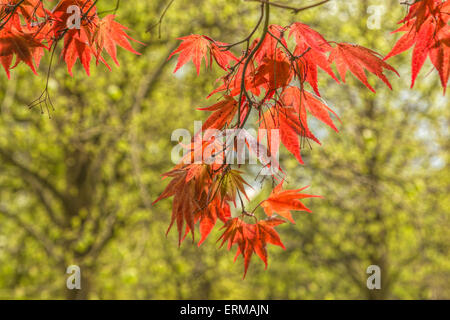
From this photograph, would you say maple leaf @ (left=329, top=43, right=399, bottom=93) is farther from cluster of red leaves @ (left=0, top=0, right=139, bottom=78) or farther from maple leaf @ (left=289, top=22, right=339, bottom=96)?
cluster of red leaves @ (left=0, top=0, right=139, bottom=78)

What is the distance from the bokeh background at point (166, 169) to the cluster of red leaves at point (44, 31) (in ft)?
6.64

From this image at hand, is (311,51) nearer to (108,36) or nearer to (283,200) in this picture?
(283,200)

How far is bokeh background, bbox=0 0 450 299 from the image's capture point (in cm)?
400

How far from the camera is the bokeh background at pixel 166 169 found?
4.00 metres

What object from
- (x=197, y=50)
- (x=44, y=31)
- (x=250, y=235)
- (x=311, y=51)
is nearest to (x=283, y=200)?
(x=250, y=235)

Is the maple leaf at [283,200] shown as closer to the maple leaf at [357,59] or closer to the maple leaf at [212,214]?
the maple leaf at [212,214]

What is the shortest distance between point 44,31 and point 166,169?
3485mm

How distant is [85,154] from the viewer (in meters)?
4.24

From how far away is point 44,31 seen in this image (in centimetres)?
114

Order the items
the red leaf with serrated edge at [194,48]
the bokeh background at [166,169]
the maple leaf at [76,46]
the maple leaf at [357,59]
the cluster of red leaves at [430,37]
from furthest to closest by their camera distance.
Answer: the bokeh background at [166,169] < the red leaf with serrated edge at [194,48] < the maple leaf at [76,46] < the maple leaf at [357,59] < the cluster of red leaves at [430,37]

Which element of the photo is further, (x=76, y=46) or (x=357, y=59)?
(x=76, y=46)

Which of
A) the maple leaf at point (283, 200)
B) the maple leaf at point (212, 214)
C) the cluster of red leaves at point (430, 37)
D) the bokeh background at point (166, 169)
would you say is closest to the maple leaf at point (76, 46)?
the maple leaf at point (212, 214)

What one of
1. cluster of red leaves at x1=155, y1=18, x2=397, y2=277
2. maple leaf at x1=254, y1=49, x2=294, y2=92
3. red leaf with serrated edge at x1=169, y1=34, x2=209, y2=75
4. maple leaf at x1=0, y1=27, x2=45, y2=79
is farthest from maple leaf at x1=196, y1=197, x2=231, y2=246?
maple leaf at x1=0, y1=27, x2=45, y2=79

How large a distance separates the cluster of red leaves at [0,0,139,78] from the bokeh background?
2.03m
